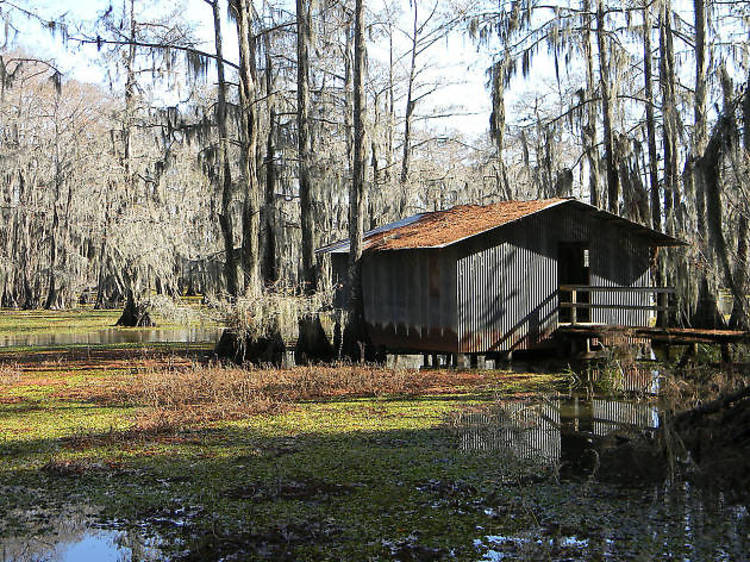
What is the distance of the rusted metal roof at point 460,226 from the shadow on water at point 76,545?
35.3 feet

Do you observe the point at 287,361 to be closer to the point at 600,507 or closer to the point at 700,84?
the point at 700,84

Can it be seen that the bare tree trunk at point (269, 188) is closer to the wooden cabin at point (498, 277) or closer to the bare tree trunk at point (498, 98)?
the wooden cabin at point (498, 277)

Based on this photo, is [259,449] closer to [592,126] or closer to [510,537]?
[510,537]

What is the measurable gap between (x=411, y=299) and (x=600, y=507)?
38.5ft

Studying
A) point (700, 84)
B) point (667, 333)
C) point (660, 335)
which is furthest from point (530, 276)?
point (700, 84)

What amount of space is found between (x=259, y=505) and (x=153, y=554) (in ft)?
4.15

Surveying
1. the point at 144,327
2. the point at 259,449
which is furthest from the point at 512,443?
the point at 144,327

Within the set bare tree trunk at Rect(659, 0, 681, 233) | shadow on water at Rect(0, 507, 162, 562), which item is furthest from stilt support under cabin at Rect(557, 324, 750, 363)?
shadow on water at Rect(0, 507, 162, 562)

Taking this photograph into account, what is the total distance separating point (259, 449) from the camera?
918cm

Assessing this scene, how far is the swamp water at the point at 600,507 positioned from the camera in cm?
591

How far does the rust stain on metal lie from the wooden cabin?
0.05m

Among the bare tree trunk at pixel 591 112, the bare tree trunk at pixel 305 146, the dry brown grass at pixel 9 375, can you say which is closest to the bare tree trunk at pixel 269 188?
the bare tree trunk at pixel 305 146

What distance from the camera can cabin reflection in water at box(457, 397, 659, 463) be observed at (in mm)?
9250

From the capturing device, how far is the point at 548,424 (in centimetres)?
1073
